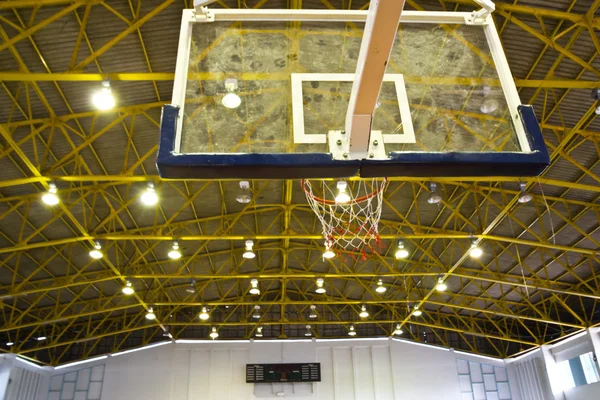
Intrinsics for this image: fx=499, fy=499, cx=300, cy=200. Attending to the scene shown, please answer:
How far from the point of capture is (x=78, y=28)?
34.2 feet

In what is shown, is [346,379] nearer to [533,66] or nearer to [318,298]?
[318,298]

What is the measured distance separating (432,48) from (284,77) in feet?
5.60

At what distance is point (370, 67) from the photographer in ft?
13.5

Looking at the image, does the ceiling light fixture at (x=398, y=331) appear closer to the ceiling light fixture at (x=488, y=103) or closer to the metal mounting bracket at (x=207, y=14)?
the ceiling light fixture at (x=488, y=103)

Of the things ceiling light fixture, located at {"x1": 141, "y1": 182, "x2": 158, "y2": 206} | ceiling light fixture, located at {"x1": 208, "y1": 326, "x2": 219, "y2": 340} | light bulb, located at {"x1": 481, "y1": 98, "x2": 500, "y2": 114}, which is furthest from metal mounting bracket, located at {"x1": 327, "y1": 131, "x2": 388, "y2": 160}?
ceiling light fixture, located at {"x1": 208, "y1": 326, "x2": 219, "y2": 340}

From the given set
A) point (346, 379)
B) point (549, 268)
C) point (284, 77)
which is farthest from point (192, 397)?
point (284, 77)

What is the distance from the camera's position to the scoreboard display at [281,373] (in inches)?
1155

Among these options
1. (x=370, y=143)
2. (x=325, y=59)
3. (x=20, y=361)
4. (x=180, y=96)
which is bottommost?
(x=370, y=143)

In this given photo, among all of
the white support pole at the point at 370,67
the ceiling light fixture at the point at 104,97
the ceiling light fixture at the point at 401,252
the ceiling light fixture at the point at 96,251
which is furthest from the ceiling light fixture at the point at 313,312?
the white support pole at the point at 370,67

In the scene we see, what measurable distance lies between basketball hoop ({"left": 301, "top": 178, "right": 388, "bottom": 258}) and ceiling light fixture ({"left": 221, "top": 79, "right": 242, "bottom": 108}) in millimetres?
4064

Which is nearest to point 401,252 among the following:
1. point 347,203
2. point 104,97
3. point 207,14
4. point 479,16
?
point 347,203

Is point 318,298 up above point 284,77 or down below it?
above

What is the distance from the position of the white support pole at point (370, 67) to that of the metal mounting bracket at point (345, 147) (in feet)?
0.16

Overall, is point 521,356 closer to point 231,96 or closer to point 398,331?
point 398,331
